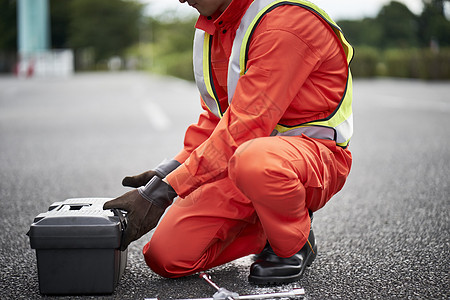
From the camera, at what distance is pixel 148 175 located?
259 centimetres

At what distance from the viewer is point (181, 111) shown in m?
11.4

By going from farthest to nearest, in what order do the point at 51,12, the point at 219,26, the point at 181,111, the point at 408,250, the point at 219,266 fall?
the point at 51,12 → the point at 181,111 → the point at 408,250 → the point at 219,266 → the point at 219,26

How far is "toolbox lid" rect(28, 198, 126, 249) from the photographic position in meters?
2.15

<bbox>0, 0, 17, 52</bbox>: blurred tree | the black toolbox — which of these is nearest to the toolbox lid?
the black toolbox

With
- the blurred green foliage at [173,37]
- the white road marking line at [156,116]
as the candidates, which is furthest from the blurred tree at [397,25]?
the white road marking line at [156,116]

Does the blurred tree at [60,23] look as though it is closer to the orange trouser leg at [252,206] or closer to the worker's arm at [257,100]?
the orange trouser leg at [252,206]

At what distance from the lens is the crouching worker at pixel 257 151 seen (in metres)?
2.17

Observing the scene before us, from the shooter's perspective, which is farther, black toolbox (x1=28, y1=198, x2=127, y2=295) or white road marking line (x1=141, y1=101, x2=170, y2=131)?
white road marking line (x1=141, y1=101, x2=170, y2=131)

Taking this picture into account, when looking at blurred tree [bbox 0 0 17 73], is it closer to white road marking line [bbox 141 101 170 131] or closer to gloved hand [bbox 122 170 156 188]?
white road marking line [bbox 141 101 170 131]

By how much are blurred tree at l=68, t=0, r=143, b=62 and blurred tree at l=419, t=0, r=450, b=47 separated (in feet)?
208

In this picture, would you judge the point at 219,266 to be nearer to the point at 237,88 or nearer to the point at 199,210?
the point at 199,210

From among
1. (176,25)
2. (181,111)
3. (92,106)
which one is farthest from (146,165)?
(176,25)

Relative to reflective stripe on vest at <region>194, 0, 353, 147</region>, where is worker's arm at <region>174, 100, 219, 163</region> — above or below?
below

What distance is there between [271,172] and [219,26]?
663 millimetres
